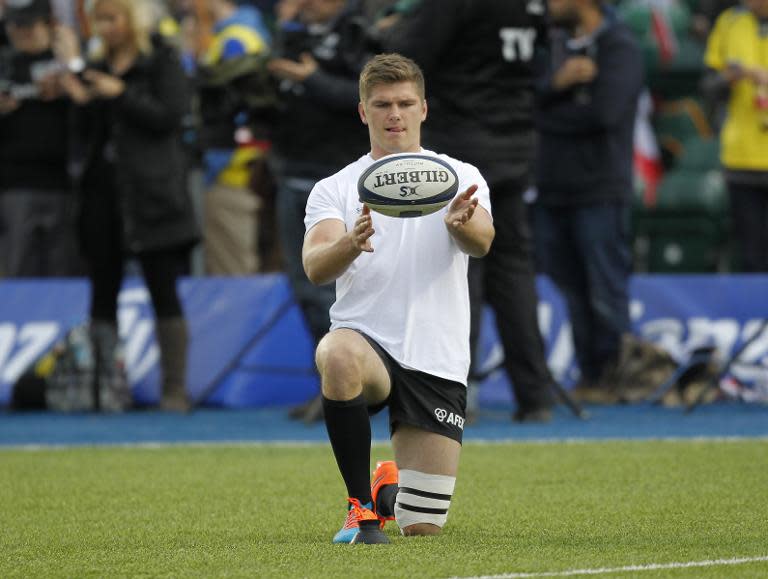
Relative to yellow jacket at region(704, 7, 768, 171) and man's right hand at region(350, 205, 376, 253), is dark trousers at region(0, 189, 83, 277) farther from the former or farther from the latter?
man's right hand at region(350, 205, 376, 253)

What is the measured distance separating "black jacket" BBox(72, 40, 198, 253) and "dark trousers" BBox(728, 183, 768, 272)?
3734mm

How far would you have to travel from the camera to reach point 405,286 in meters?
5.71

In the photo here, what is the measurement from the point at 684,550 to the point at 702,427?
468cm

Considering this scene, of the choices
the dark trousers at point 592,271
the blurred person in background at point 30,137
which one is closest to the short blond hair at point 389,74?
the dark trousers at point 592,271

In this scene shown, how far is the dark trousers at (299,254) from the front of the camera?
9797 mm

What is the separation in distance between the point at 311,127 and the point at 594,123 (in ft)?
6.75

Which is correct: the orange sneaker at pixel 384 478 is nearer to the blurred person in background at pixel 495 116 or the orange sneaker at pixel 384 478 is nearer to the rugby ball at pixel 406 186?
the rugby ball at pixel 406 186

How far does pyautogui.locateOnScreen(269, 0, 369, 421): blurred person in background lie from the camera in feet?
32.0

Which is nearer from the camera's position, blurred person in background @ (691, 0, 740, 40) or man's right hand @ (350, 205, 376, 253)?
man's right hand @ (350, 205, 376, 253)

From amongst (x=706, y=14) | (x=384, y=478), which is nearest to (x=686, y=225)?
(x=706, y=14)

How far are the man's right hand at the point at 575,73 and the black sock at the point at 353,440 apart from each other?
227 inches

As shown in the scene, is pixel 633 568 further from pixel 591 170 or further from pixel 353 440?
pixel 591 170

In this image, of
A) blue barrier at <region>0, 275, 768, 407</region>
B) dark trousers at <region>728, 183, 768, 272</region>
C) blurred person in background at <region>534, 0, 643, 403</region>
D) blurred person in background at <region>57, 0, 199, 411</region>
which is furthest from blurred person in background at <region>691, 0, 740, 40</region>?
blurred person in background at <region>57, 0, 199, 411</region>

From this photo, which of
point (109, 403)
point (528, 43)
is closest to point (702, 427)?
point (528, 43)
